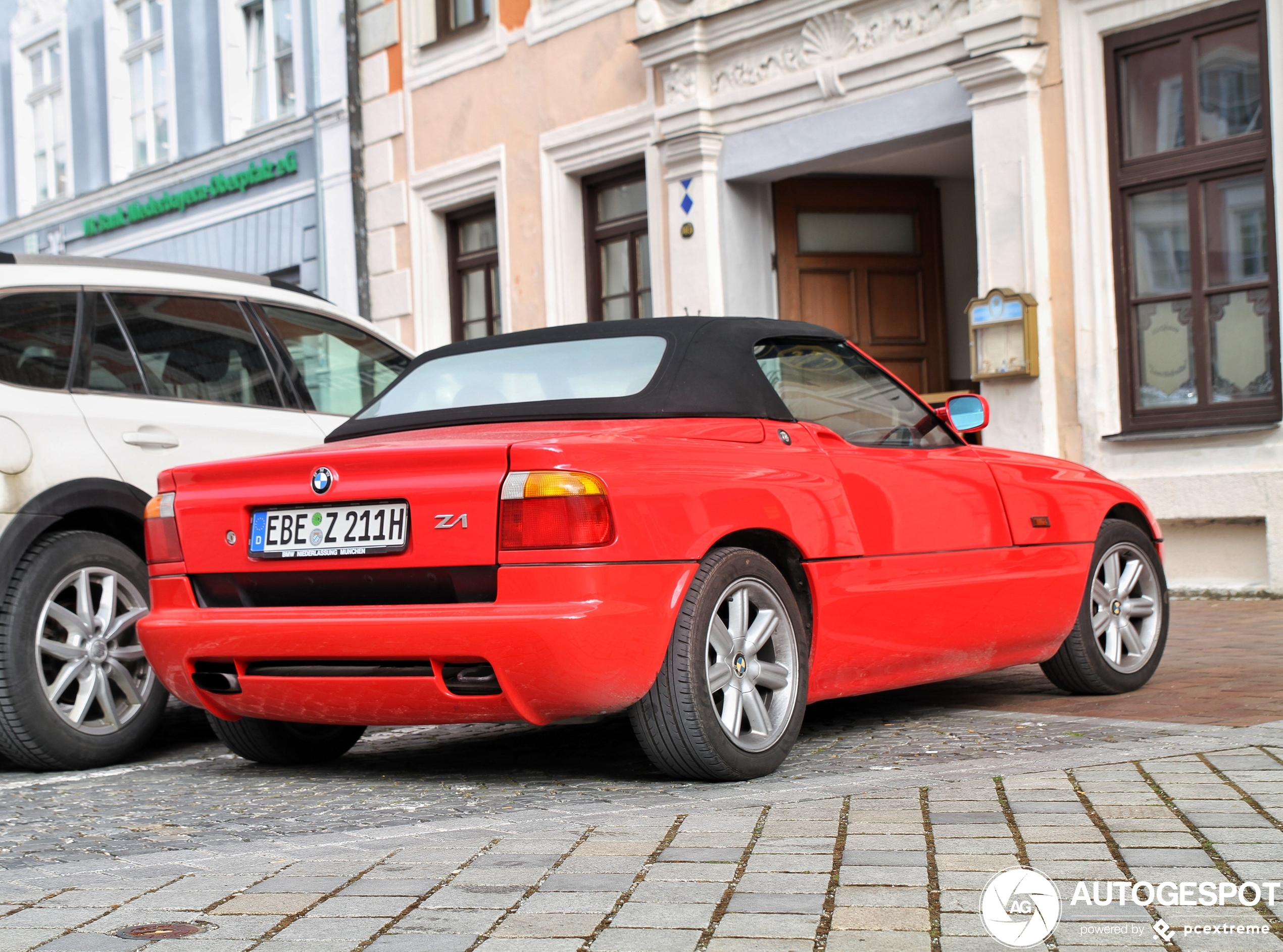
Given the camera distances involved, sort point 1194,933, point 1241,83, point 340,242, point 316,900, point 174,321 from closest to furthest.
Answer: point 1194,933 → point 316,900 → point 174,321 → point 1241,83 → point 340,242

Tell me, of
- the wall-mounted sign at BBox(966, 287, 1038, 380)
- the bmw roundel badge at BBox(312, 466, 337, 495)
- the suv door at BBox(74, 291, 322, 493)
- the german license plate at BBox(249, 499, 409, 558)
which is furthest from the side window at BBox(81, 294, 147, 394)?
the wall-mounted sign at BBox(966, 287, 1038, 380)

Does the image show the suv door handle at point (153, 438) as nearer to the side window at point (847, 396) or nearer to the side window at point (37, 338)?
the side window at point (37, 338)

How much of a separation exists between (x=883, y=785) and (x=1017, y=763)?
0.50 metres

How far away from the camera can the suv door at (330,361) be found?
660 cm

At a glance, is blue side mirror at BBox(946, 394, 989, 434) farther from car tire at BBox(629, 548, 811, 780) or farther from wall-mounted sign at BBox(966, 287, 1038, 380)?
wall-mounted sign at BBox(966, 287, 1038, 380)

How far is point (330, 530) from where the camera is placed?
4543 mm

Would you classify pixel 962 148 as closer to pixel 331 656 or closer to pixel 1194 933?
pixel 331 656

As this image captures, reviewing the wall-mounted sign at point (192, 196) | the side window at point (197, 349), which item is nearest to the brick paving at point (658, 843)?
the side window at point (197, 349)

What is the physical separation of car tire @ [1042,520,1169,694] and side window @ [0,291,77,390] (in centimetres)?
377

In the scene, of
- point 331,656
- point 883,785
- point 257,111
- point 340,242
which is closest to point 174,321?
point 331,656

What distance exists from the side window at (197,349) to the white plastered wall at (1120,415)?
6.30 metres

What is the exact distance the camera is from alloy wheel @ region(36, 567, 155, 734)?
5438 mm

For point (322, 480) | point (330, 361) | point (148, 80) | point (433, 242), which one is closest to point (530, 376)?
point (322, 480)

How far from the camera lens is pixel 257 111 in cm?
1934
